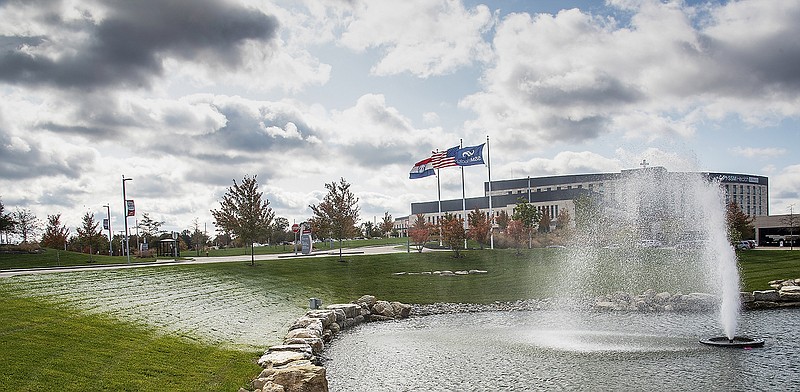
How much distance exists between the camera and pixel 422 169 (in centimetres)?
6359

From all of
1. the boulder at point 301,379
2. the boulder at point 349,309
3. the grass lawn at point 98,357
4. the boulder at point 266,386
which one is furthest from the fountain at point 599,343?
the grass lawn at point 98,357

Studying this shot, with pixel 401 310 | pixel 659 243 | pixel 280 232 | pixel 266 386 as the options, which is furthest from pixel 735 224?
pixel 280 232

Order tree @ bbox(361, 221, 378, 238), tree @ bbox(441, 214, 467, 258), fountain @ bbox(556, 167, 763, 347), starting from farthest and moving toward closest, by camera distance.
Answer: tree @ bbox(361, 221, 378, 238) → tree @ bbox(441, 214, 467, 258) → fountain @ bbox(556, 167, 763, 347)

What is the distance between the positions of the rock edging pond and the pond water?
704mm

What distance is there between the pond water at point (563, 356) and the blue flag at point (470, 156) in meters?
35.3

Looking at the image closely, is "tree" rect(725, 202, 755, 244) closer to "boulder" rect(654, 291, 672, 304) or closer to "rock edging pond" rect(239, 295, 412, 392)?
"boulder" rect(654, 291, 672, 304)

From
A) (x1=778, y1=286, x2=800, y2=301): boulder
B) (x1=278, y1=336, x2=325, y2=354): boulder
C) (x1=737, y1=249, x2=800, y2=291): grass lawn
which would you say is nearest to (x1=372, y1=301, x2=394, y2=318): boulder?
(x1=278, y1=336, x2=325, y2=354): boulder

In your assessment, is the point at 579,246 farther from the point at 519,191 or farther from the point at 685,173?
the point at 519,191

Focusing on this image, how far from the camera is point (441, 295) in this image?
3331cm

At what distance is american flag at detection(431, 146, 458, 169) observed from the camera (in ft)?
199

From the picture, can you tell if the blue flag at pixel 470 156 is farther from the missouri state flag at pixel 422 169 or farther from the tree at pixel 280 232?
the tree at pixel 280 232

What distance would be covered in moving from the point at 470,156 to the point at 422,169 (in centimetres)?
596

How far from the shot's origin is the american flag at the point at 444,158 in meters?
60.8

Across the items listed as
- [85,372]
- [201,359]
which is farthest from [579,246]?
[85,372]
